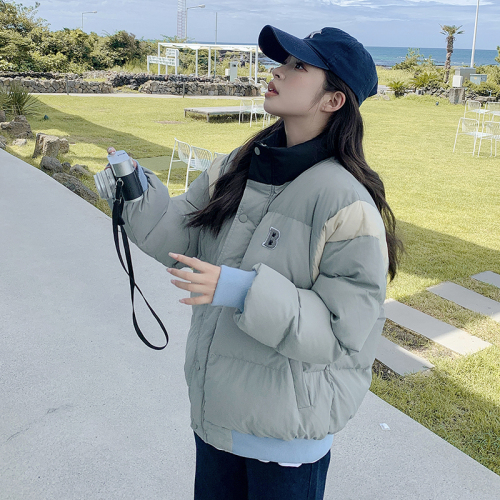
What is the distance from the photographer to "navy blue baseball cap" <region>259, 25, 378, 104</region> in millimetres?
1074

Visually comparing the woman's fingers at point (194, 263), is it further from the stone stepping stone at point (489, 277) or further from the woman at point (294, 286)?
the stone stepping stone at point (489, 277)

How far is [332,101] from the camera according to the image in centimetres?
112

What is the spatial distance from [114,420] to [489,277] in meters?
3.50

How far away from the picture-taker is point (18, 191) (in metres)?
5.42

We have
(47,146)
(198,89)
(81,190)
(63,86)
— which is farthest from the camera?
(198,89)

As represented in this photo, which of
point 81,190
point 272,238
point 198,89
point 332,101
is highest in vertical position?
point 198,89

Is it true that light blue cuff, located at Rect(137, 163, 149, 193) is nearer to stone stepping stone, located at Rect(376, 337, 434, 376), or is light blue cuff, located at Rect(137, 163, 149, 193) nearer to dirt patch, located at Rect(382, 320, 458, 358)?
stone stepping stone, located at Rect(376, 337, 434, 376)

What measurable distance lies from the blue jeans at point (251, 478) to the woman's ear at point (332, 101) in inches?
29.7

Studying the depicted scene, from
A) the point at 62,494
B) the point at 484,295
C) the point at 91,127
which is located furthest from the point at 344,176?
the point at 91,127

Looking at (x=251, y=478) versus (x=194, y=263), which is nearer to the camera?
(x=194, y=263)

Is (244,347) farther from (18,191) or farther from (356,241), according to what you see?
(18,191)

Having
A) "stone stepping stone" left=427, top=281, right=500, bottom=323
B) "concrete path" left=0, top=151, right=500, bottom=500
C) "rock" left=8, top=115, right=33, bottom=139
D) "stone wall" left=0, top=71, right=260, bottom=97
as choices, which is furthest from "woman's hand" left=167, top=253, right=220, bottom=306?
"stone wall" left=0, top=71, right=260, bottom=97

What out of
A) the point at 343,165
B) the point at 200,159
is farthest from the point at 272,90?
the point at 200,159

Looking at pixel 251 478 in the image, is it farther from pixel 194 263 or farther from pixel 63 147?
pixel 63 147
